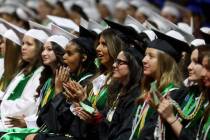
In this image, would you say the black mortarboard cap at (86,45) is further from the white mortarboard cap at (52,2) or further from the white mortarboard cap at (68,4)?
the white mortarboard cap at (52,2)

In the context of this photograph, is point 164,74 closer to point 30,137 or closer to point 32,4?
point 30,137

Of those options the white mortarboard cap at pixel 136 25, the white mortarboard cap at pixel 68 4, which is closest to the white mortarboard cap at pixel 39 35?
the white mortarboard cap at pixel 136 25

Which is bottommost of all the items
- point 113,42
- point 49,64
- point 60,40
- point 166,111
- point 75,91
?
point 166,111

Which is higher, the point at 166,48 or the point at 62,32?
the point at 62,32

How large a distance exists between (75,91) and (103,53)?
2.57 feet

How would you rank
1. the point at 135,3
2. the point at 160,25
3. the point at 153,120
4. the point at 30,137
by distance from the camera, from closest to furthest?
the point at 153,120 < the point at 30,137 < the point at 160,25 < the point at 135,3

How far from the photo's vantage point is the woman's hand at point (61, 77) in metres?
9.10

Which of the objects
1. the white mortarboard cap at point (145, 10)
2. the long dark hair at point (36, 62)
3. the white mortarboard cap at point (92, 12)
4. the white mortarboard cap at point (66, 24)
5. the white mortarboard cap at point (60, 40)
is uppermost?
the white mortarboard cap at point (92, 12)

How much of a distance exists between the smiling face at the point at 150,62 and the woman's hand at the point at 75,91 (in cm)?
70

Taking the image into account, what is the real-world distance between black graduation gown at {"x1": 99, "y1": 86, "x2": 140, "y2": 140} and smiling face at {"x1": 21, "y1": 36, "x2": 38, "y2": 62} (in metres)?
2.23

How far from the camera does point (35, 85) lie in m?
10.3

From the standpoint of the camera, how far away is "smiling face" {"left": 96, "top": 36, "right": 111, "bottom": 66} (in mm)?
9117

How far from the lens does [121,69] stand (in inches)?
341

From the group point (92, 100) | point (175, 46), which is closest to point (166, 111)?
point (175, 46)
